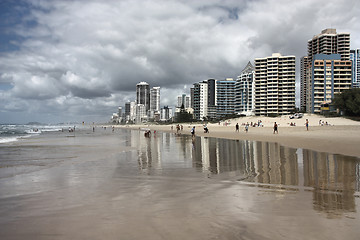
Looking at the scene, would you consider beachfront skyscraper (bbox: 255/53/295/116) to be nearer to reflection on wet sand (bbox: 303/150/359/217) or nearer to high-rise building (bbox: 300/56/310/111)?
high-rise building (bbox: 300/56/310/111)

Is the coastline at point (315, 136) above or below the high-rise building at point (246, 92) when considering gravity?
below

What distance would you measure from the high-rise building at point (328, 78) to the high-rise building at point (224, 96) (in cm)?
7461

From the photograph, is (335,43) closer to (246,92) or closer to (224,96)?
(246,92)

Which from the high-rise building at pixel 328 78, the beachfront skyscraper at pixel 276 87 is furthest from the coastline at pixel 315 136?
the high-rise building at pixel 328 78

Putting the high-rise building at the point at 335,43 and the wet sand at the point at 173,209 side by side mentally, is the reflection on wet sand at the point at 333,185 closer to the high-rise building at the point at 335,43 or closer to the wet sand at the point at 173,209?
the wet sand at the point at 173,209

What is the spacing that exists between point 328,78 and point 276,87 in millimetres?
23924

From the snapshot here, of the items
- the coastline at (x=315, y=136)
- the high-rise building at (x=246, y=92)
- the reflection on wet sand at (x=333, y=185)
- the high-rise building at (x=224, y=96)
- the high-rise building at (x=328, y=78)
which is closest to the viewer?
the reflection on wet sand at (x=333, y=185)

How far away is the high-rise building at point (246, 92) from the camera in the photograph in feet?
473

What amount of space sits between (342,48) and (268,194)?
187097 mm

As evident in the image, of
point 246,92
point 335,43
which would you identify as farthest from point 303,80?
point 246,92

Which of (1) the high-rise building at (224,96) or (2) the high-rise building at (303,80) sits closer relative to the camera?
(2) the high-rise building at (303,80)

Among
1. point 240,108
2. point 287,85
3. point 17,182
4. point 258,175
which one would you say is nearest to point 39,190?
point 17,182

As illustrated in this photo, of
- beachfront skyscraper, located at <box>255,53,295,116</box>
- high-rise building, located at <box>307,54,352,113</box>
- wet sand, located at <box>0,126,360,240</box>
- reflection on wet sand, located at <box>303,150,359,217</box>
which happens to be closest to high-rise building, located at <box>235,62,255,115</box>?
beachfront skyscraper, located at <box>255,53,295,116</box>

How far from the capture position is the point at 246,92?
148 m
